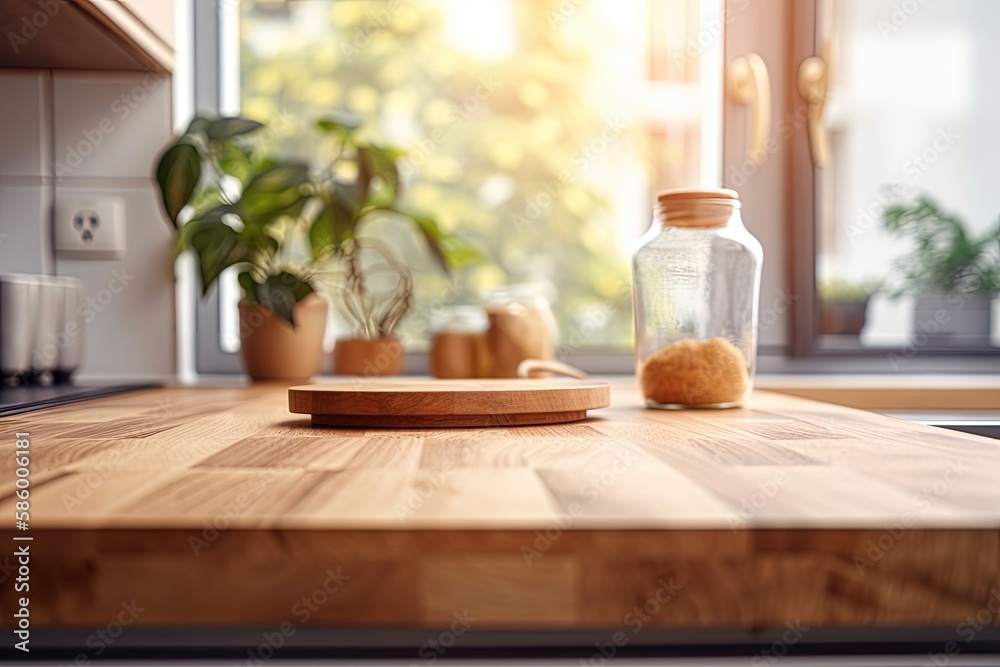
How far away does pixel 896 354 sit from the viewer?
5.68ft

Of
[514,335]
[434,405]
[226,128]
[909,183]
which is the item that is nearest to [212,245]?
[226,128]

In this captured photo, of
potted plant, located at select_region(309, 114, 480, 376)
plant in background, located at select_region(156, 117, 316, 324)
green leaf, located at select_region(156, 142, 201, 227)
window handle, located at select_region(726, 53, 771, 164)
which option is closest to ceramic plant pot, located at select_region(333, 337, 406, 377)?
potted plant, located at select_region(309, 114, 480, 376)

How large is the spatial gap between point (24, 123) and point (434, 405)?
3.75ft

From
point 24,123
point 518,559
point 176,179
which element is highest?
point 24,123

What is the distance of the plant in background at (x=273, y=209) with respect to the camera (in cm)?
137

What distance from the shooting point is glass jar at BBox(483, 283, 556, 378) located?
1.45 metres

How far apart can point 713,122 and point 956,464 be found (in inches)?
51.7

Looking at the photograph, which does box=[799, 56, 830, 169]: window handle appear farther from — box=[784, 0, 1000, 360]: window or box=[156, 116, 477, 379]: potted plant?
box=[156, 116, 477, 379]: potted plant

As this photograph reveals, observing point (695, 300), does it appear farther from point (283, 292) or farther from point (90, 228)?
point (90, 228)

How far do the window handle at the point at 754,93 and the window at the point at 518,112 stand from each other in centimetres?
5

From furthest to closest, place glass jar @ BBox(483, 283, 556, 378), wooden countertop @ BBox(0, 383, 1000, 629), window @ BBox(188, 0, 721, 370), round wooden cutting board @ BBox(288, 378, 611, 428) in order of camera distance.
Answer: window @ BBox(188, 0, 721, 370) → glass jar @ BBox(483, 283, 556, 378) → round wooden cutting board @ BBox(288, 378, 611, 428) → wooden countertop @ BBox(0, 383, 1000, 629)

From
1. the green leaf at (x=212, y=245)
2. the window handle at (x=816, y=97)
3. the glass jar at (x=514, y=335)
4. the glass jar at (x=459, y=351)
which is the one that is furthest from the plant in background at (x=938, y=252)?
the green leaf at (x=212, y=245)

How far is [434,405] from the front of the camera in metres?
0.78

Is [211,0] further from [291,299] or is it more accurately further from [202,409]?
[202,409]
